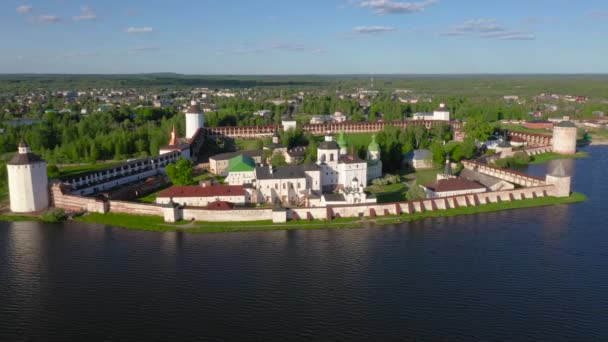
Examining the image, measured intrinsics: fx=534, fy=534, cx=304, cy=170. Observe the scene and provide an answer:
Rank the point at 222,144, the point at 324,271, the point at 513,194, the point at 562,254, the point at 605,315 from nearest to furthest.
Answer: the point at 605,315 → the point at 324,271 → the point at 562,254 → the point at 513,194 → the point at 222,144

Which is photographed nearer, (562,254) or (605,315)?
(605,315)

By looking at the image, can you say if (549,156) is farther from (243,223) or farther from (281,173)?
(243,223)

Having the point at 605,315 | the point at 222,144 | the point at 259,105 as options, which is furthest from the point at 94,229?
the point at 259,105

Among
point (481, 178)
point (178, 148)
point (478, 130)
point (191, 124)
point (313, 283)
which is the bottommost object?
point (313, 283)

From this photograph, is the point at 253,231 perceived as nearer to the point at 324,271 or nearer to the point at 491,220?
the point at 324,271

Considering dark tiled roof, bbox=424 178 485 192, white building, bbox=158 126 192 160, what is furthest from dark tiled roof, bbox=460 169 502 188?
white building, bbox=158 126 192 160

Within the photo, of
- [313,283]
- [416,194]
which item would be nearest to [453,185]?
[416,194]
